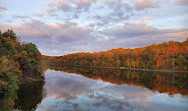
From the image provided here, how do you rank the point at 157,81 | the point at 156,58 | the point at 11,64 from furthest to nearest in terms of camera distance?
the point at 156,58 → the point at 157,81 → the point at 11,64

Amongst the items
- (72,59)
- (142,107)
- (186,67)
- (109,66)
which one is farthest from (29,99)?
(72,59)

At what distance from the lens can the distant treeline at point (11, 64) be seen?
22.2 metres

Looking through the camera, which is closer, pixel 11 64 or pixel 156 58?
pixel 11 64

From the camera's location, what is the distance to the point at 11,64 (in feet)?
84.8

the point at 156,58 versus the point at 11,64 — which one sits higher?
the point at 156,58

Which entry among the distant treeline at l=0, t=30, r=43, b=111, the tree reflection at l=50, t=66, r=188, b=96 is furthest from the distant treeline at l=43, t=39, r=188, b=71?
the distant treeline at l=0, t=30, r=43, b=111

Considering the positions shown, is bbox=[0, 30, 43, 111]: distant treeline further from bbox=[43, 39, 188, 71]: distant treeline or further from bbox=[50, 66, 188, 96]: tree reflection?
bbox=[43, 39, 188, 71]: distant treeline

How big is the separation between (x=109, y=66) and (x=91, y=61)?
2947 cm

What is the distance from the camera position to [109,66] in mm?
130125

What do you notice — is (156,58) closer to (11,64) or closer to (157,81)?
(157,81)

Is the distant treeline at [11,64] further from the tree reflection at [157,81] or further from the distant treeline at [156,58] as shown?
the distant treeline at [156,58]

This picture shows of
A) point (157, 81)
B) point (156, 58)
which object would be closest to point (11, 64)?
point (157, 81)

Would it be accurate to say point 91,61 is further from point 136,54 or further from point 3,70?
point 3,70

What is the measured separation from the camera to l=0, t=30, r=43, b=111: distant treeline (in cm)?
2220
